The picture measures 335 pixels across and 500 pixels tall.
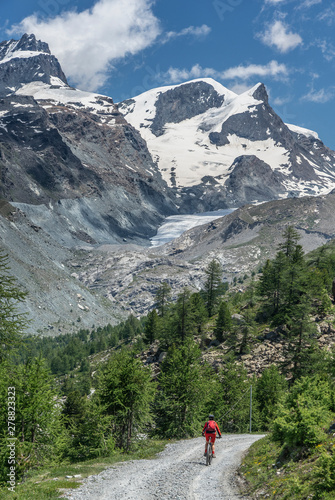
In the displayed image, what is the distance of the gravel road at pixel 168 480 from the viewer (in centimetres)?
1548

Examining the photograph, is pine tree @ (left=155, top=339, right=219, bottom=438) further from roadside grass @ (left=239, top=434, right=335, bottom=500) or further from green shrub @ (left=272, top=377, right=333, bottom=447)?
green shrub @ (left=272, top=377, right=333, bottom=447)

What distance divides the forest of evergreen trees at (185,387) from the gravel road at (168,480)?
119 inches

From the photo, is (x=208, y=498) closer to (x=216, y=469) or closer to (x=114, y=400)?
(x=216, y=469)

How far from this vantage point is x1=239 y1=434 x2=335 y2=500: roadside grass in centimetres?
1223

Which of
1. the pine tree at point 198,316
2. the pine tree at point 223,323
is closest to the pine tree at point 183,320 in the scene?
the pine tree at point 198,316

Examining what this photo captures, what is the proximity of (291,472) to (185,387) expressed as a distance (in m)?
22.5

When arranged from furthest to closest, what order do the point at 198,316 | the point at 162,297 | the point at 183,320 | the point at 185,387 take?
the point at 162,297
the point at 198,316
the point at 183,320
the point at 185,387

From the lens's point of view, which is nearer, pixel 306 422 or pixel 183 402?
pixel 306 422

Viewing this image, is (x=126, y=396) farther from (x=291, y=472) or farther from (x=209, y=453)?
(x=291, y=472)

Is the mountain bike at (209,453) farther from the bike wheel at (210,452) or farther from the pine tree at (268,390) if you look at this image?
the pine tree at (268,390)

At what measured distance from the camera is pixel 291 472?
1519 cm

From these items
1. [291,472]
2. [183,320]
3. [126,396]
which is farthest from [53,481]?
[183,320]

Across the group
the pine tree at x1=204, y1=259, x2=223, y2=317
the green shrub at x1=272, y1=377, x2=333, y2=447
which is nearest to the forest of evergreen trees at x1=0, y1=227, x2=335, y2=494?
the green shrub at x1=272, y1=377, x2=333, y2=447

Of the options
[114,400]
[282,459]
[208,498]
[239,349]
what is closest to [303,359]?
[239,349]
